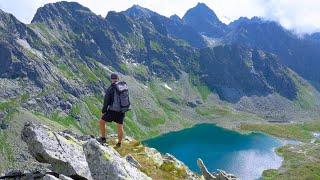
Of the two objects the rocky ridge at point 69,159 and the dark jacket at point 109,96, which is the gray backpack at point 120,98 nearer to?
the dark jacket at point 109,96

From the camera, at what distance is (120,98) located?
30.0 m

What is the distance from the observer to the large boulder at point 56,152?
23281 millimetres

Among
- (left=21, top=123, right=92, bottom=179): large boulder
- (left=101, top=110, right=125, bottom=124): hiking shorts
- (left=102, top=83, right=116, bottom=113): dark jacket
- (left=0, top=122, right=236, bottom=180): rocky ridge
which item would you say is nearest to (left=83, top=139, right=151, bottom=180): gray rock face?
(left=0, top=122, right=236, bottom=180): rocky ridge

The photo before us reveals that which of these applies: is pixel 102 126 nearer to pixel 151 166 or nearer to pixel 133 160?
pixel 133 160

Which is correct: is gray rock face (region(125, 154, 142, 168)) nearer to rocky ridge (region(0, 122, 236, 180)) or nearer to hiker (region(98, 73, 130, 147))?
hiker (region(98, 73, 130, 147))

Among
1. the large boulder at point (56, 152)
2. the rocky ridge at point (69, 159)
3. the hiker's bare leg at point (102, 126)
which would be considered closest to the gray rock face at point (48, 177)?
the rocky ridge at point (69, 159)

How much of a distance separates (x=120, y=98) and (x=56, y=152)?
7.36 meters

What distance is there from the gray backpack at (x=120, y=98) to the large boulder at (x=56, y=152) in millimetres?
6070

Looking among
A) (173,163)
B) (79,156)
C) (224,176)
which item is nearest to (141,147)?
(173,163)

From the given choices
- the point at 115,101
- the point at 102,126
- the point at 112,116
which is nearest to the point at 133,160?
the point at 102,126

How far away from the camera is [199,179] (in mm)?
34844

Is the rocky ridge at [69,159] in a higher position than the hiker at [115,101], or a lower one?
lower

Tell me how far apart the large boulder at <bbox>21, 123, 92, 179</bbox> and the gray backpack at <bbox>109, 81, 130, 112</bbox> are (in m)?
6.07

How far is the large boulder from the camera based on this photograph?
76.4 feet
